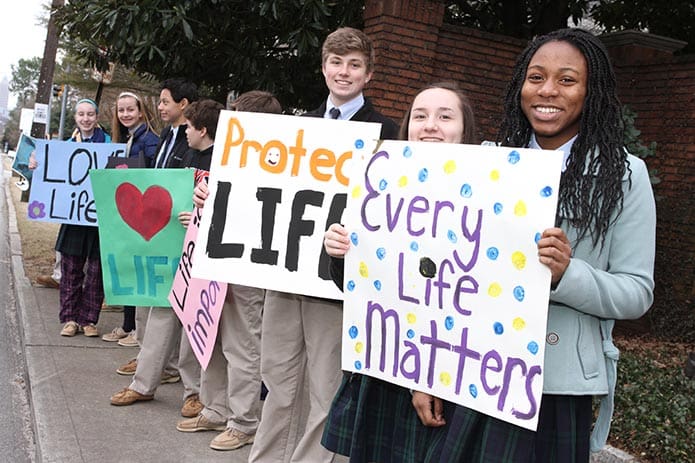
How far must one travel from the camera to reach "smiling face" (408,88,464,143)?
2.75 m

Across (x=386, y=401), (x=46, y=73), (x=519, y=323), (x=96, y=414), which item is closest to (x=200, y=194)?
(x=96, y=414)

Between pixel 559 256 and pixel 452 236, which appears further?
pixel 452 236

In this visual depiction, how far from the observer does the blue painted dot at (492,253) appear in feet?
7.24

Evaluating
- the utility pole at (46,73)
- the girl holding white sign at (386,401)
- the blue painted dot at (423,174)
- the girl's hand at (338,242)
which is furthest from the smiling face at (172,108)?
the utility pole at (46,73)

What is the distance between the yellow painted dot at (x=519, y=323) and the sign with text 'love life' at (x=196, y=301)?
2.34m

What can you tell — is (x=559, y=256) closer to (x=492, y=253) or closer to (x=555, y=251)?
(x=555, y=251)

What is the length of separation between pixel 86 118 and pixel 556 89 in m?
5.54

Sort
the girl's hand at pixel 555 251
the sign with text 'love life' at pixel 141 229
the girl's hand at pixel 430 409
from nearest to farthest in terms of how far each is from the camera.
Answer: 1. the girl's hand at pixel 555 251
2. the girl's hand at pixel 430 409
3. the sign with text 'love life' at pixel 141 229

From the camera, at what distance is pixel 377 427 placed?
102 inches

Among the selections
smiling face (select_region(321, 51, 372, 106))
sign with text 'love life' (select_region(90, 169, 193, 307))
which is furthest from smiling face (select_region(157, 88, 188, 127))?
smiling face (select_region(321, 51, 372, 106))

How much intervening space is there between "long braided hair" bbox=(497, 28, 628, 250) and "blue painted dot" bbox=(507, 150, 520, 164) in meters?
0.15

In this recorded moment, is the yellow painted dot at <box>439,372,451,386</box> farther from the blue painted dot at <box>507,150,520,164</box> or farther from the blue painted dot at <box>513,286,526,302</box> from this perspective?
the blue painted dot at <box>507,150,520,164</box>

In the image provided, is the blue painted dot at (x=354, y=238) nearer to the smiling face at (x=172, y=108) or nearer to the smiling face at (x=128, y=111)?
the smiling face at (x=172, y=108)

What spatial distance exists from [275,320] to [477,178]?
180 cm
